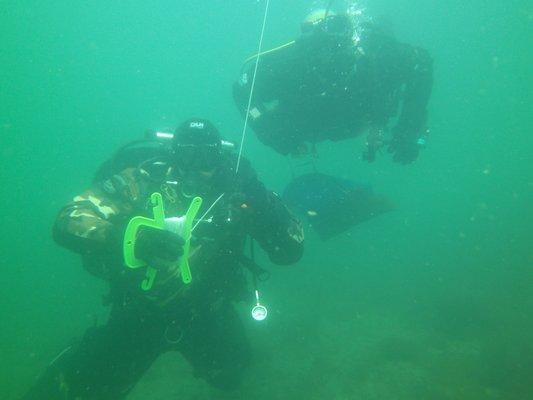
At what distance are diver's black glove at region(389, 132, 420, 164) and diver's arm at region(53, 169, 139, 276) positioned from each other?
440cm

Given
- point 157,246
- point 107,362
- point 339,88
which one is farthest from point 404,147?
point 107,362

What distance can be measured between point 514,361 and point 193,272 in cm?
653

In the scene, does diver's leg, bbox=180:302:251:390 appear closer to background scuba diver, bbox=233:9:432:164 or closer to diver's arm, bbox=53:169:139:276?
diver's arm, bbox=53:169:139:276

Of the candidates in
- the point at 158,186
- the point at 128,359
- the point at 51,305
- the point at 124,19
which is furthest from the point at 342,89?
the point at 124,19

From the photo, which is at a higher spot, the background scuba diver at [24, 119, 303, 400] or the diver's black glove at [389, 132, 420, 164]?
the diver's black glove at [389, 132, 420, 164]

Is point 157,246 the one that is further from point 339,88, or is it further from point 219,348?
point 339,88

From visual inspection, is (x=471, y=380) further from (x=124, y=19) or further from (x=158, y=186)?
(x=124, y=19)

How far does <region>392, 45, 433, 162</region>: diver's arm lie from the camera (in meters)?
Answer: 6.43

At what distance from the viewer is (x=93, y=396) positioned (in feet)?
14.8

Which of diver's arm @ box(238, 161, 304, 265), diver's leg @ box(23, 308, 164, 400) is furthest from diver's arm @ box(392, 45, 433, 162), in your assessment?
diver's leg @ box(23, 308, 164, 400)

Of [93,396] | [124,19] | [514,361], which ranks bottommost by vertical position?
[93,396]

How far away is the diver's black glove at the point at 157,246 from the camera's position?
2.80 meters

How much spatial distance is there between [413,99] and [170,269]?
567 centimetres

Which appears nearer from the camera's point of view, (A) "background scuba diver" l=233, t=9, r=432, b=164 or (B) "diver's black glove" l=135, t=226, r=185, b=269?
(B) "diver's black glove" l=135, t=226, r=185, b=269
